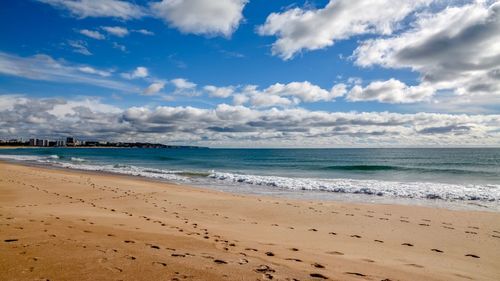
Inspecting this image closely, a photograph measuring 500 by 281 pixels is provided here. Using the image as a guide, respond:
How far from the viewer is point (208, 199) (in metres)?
15.3

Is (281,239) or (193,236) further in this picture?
(281,239)

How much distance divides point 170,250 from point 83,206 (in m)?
7.62

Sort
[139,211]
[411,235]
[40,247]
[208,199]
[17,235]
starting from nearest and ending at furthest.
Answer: [40,247], [17,235], [411,235], [139,211], [208,199]

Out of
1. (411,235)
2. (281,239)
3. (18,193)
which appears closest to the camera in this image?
(281,239)

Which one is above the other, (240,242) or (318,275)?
(318,275)

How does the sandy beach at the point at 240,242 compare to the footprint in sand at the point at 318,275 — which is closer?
the sandy beach at the point at 240,242

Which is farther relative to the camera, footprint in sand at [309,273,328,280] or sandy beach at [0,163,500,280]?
footprint in sand at [309,273,328,280]

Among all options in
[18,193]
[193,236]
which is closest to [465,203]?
[193,236]

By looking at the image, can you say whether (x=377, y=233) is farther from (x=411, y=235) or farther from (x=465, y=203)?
(x=465, y=203)

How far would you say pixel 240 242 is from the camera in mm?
7352

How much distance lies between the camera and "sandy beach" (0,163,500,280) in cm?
494

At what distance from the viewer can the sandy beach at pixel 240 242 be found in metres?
4.94

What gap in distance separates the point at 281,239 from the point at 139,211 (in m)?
5.77

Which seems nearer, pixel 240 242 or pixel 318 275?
pixel 318 275
